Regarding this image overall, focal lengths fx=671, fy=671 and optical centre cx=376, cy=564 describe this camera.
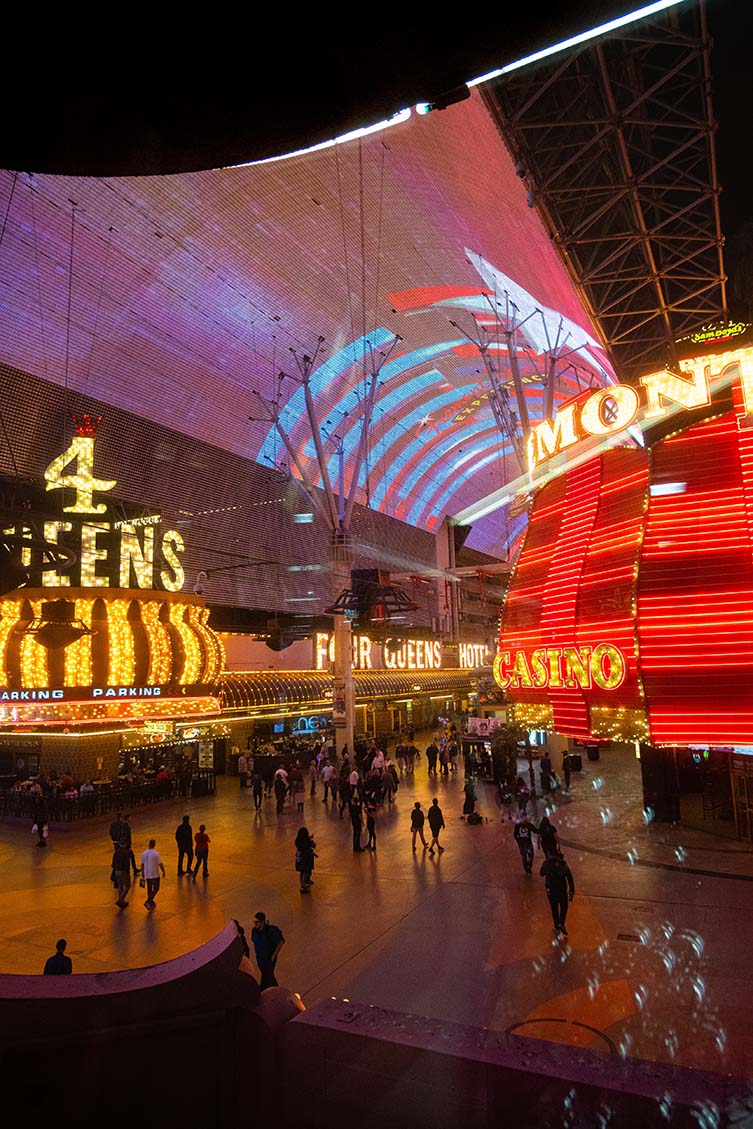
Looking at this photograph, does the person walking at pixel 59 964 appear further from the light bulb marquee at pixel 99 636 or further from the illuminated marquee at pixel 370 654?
the illuminated marquee at pixel 370 654

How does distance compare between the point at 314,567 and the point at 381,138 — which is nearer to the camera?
the point at 381,138

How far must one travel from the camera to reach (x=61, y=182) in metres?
20.5

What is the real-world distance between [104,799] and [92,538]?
8.95 metres

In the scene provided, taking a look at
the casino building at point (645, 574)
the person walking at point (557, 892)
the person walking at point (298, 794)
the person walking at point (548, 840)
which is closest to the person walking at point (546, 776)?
the person walking at point (298, 794)

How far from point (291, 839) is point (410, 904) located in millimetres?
6751

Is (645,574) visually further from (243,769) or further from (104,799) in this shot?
(243,769)

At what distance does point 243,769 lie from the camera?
2991 cm

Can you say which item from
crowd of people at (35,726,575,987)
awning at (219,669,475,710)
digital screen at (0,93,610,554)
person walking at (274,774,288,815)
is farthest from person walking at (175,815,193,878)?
digital screen at (0,93,610,554)

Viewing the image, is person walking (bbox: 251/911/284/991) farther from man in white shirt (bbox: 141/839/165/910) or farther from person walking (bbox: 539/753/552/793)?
person walking (bbox: 539/753/552/793)

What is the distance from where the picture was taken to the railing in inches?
833

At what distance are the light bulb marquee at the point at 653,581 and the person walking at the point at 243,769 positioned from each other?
68.2 feet

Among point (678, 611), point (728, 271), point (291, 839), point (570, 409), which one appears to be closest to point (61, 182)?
point (570, 409)

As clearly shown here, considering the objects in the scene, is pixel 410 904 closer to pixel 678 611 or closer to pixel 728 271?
pixel 678 611

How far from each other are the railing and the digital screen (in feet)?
42.0
